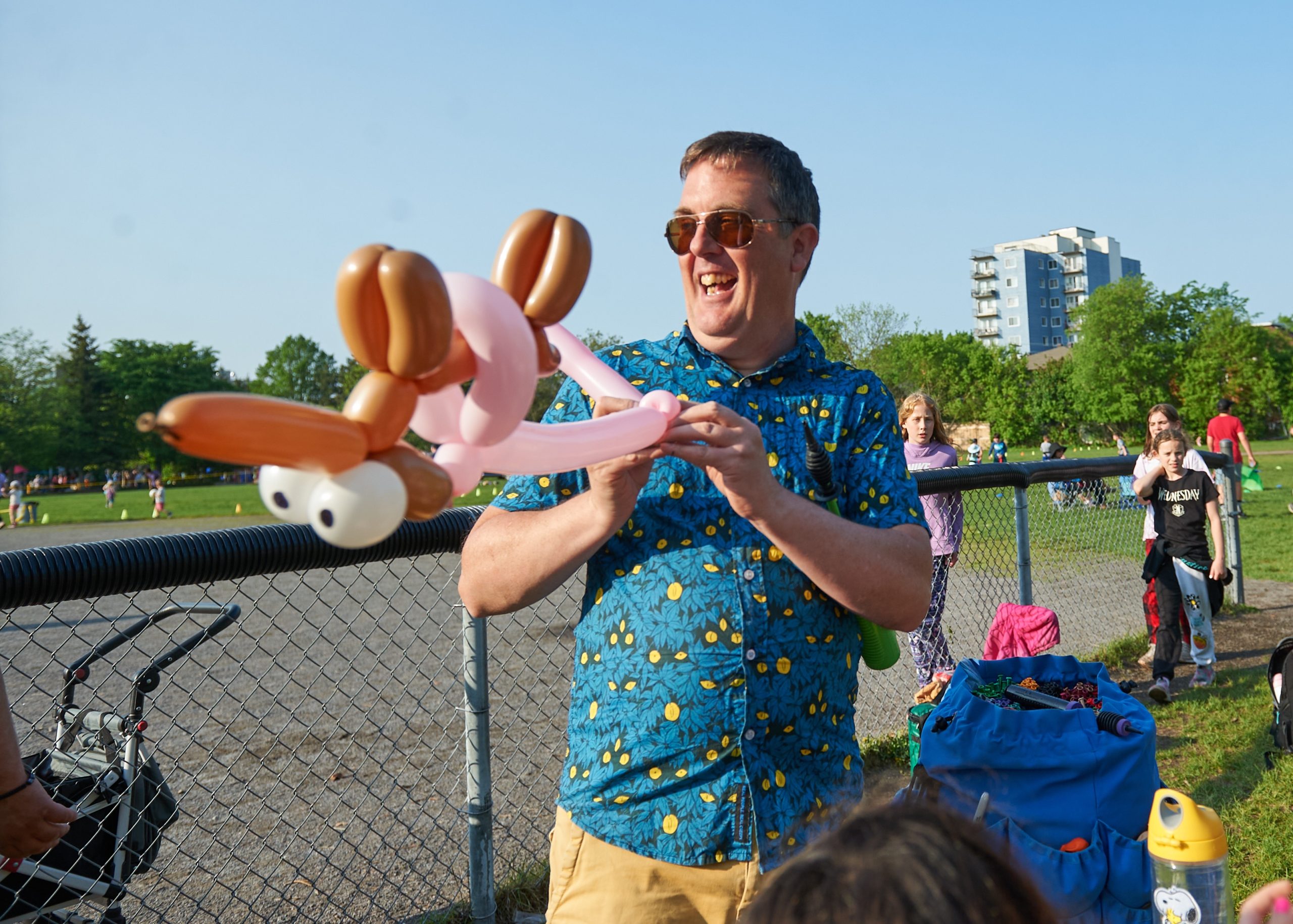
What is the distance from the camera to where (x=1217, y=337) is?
60.9m

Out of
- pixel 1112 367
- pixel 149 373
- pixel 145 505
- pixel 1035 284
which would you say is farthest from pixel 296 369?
pixel 1035 284

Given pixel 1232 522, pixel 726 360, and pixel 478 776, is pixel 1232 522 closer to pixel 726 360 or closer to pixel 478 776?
pixel 478 776

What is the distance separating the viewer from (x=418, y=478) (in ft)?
2.94

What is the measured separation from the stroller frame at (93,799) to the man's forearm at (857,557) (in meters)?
1.83

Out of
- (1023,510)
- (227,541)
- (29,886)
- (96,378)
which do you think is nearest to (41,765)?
(29,886)

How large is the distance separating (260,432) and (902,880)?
66 cm

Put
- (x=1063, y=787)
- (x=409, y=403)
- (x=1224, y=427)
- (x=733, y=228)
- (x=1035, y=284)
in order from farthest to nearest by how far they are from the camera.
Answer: (x=1035, y=284)
(x=1224, y=427)
(x=1063, y=787)
(x=733, y=228)
(x=409, y=403)

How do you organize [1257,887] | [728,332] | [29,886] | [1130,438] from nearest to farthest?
1. [728,332]
2. [29,886]
3. [1257,887]
4. [1130,438]

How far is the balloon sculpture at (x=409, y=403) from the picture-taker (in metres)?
0.78

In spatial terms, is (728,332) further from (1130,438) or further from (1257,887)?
(1130,438)

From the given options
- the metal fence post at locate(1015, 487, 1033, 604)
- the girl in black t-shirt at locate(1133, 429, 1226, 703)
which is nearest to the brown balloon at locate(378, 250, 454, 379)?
the metal fence post at locate(1015, 487, 1033, 604)

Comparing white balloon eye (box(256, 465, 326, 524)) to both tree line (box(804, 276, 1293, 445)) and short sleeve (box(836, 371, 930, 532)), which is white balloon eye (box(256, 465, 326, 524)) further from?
tree line (box(804, 276, 1293, 445))

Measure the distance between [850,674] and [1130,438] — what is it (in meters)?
72.1

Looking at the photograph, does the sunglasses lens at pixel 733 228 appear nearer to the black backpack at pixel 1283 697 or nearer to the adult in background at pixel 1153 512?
the black backpack at pixel 1283 697
